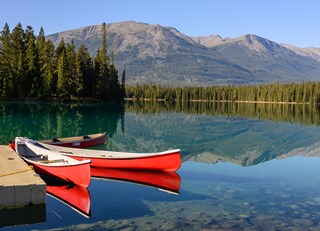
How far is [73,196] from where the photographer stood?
18.0 m

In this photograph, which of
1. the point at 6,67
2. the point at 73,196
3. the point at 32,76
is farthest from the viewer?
the point at 32,76

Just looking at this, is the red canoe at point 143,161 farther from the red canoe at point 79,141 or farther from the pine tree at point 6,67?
the pine tree at point 6,67

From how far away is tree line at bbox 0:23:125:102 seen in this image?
320 feet

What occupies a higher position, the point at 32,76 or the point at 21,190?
the point at 32,76

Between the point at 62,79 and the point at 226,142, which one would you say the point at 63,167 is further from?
the point at 62,79

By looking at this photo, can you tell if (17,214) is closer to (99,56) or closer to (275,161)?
(275,161)

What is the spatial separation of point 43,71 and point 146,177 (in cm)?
8878

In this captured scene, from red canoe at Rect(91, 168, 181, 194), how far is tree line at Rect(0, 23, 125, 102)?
79.7 meters

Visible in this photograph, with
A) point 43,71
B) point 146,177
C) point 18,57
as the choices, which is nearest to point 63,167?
point 146,177

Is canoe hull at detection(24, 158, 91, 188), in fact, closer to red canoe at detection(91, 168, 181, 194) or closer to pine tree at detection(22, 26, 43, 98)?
red canoe at detection(91, 168, 181, 194)

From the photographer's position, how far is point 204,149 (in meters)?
39.3

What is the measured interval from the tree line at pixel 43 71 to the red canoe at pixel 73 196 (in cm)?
8255

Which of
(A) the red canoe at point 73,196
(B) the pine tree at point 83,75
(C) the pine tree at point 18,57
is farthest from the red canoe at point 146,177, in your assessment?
(B) the pine tree at point 83,75

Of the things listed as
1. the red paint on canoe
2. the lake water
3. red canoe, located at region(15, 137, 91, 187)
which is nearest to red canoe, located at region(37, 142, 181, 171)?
the lake water
